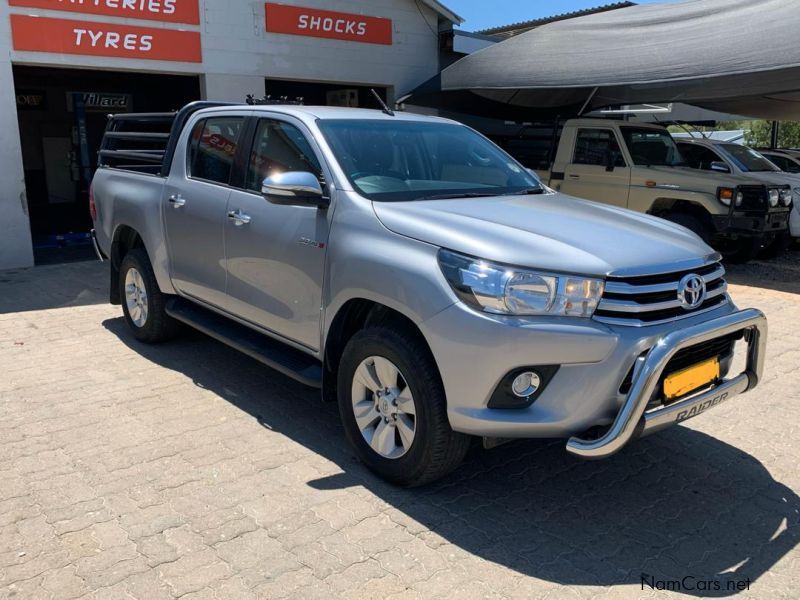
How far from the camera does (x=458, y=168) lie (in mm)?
4352

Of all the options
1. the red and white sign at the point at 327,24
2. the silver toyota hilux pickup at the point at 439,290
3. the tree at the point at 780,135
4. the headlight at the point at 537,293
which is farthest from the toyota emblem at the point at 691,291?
the tree at the point at 780,135

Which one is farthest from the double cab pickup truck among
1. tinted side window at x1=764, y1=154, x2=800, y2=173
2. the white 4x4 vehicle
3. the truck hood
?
the truck hood

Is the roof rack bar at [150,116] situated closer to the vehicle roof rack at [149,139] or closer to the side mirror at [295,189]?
the vehicle roof rack at [149,139]

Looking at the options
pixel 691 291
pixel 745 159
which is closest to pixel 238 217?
pixel 691 291

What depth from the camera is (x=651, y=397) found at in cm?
304

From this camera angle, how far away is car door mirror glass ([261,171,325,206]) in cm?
368

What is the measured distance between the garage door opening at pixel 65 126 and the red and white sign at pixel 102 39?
5.01 metres

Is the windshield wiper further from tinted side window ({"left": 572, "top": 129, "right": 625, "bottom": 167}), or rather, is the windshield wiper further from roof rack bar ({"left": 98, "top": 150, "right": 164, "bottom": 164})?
tinted side window ({"left": 572, "top": 129, "right": 625, "bottom": 167})

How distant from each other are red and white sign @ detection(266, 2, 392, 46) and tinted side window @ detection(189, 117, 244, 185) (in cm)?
693

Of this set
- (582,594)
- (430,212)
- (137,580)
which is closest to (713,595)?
(582,594)

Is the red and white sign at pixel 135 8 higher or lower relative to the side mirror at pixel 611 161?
higher

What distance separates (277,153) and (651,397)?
2.56m

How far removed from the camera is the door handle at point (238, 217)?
4.32m

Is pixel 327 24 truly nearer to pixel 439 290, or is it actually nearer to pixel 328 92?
pixel 328 92
